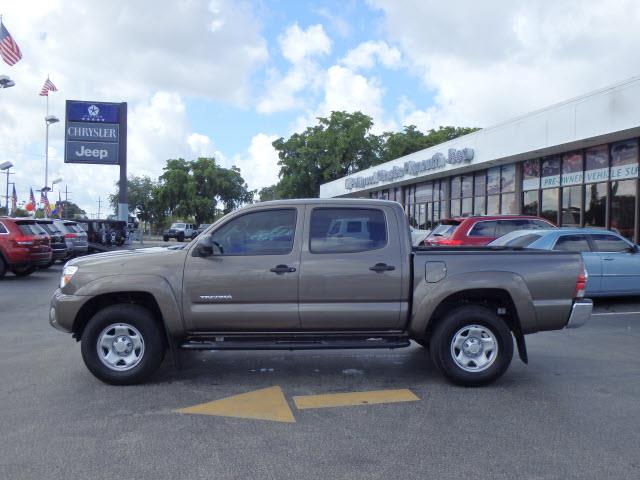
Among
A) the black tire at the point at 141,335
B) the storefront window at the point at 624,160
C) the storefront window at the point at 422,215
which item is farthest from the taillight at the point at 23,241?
the storefront window at the point at 422,215

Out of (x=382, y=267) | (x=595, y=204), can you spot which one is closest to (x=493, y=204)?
(x=595, y=204)

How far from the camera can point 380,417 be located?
519 cm

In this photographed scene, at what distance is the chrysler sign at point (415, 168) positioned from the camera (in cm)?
2467

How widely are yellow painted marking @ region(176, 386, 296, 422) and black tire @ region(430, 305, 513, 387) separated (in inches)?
64.8

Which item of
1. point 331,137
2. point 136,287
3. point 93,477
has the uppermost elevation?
point 331,137

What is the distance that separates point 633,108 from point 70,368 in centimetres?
1476

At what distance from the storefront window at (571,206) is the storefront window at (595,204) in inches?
13.9

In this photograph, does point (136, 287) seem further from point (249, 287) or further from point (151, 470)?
point (151, 470)

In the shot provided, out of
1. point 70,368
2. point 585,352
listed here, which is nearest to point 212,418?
point 70,368

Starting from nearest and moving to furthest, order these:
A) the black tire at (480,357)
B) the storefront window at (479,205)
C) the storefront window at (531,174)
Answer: the black tire at (480,357) → the storefront window at (531,174) → the storefront window at (479,205)

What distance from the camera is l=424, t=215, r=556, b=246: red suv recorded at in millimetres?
14422

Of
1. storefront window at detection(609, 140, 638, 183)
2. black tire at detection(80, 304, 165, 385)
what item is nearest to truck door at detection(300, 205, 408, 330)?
black tire at detection(80, 304, 165, 385)

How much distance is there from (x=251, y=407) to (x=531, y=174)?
19606mm

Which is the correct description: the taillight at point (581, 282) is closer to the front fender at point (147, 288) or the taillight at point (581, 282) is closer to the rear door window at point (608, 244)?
the front fender at point (147, 288)
